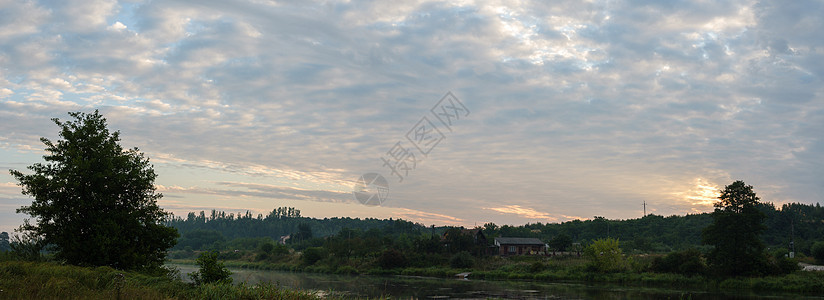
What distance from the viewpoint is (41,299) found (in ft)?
45.1

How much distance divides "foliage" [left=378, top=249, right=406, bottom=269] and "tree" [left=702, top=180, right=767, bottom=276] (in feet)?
154

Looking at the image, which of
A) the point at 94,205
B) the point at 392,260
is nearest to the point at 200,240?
the point at 392,260

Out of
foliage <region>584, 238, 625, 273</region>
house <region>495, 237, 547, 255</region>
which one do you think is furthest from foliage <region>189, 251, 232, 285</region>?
house <region>495, 237, 547, 255</region>

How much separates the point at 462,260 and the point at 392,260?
39.3 ft

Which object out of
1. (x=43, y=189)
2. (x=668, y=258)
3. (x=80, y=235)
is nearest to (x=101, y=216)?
(x=80, y=235)

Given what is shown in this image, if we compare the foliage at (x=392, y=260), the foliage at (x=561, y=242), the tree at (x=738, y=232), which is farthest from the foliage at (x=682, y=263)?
the foliage at (x=392, y=260)

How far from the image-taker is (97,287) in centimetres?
1714

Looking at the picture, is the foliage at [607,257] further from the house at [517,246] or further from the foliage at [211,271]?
the foliage at [211,271]

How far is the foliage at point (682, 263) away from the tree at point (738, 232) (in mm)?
3034

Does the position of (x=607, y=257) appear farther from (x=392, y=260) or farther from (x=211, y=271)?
(x=211, y=271)

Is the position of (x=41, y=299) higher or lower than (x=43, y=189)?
lower

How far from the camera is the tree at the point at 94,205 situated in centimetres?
2470

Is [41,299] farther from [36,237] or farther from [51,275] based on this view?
[36,237]

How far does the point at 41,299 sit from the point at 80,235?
13.2m
